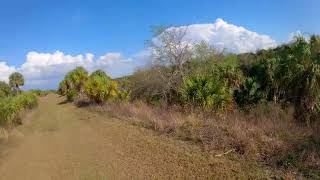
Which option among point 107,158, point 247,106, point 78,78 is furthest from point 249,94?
point 78,78

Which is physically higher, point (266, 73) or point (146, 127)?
point (266, 73)

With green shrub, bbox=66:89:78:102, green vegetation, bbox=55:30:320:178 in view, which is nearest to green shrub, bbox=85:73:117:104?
green vegetation, bbox=55:30:320:178

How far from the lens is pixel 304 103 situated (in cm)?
1845

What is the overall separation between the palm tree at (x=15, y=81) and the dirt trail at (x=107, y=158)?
84.9 m

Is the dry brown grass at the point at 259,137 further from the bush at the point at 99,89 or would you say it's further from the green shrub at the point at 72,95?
the green shrub at the point at 72,95

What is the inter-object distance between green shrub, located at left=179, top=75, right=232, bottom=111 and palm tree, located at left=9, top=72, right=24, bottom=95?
85786 mm

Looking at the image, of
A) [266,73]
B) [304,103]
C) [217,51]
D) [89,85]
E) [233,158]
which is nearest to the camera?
[233,158]

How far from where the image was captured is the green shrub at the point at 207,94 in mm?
20344

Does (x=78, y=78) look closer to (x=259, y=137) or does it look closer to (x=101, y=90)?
(x=101, y=90)

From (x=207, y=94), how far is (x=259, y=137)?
8.56m

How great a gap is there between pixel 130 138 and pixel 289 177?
917 centimetres

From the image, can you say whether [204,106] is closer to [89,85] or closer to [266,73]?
[266,73]

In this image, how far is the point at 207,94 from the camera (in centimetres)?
2055

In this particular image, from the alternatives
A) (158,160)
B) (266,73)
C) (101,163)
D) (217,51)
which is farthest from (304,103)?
(217,51)
